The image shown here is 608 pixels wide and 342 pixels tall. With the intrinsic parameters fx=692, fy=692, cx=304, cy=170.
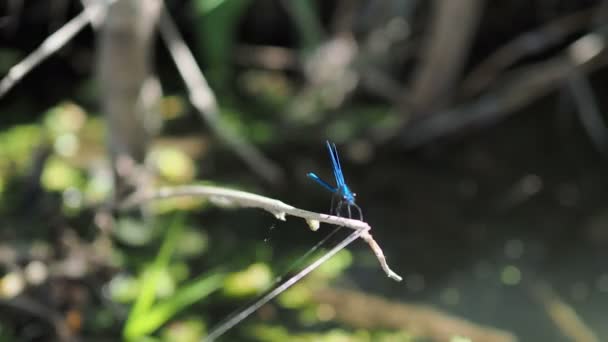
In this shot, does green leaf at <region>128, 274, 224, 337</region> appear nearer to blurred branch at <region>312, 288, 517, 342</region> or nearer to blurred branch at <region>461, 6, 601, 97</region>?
blurred branch at <region>312, 288, 517, 342</region>

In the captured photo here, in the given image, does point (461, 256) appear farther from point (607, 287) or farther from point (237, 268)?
point (237, 268)

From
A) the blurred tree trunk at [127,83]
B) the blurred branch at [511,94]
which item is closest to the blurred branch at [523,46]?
the blurred branch at [511,94]

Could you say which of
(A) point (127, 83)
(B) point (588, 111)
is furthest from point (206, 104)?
(B) point (588, 111)

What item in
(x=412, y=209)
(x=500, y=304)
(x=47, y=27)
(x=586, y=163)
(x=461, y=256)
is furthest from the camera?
(x=47, y=27)

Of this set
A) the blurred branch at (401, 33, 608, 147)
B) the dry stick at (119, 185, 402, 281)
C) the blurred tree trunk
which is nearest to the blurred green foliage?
the blurred tree trunk

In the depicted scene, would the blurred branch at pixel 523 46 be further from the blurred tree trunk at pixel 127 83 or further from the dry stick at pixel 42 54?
the dry stick at pixel 42 54

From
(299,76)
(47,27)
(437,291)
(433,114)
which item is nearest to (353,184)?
(433,114)
